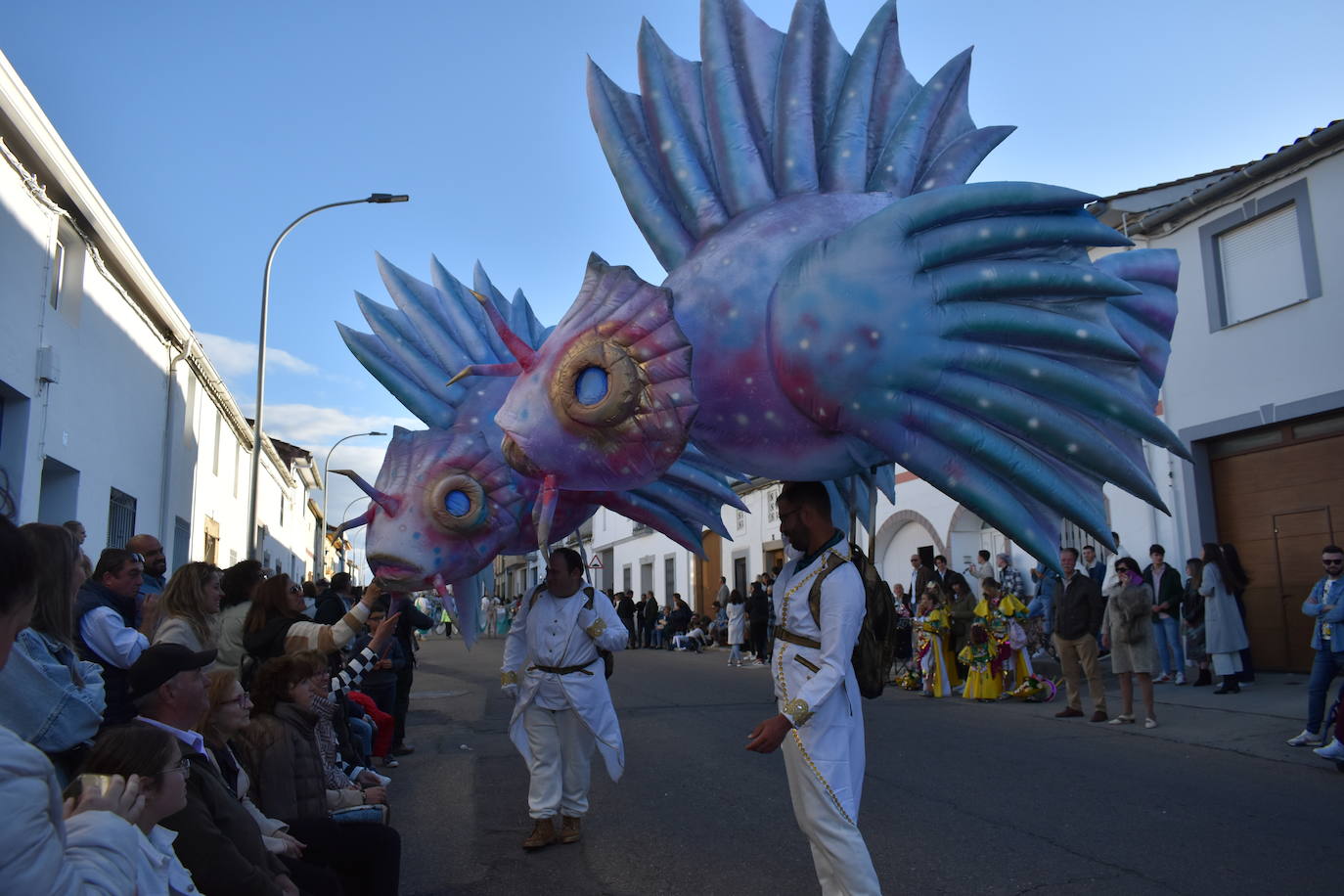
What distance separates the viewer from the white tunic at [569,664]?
568cm

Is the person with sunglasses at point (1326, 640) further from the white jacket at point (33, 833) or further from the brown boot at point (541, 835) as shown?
the white jacket at point (33, 833)

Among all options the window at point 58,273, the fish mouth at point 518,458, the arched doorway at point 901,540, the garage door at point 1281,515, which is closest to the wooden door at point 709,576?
the arched doorway at point 901,540

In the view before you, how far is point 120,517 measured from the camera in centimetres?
1416

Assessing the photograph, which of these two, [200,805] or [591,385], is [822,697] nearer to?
[591,385]

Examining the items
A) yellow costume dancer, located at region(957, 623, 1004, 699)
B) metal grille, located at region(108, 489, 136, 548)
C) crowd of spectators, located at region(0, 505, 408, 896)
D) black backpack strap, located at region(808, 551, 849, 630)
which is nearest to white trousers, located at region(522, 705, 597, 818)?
crowd of spectators, located at region(0, 505, 408, 896)

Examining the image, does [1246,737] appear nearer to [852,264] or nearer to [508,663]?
[508,663]

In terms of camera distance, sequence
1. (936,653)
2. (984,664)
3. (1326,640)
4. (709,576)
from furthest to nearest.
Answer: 1. (709,576)
2. (936,653)
3. (984,664)
4. (1326,640)

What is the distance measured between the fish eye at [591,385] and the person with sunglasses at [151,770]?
6.28 ft

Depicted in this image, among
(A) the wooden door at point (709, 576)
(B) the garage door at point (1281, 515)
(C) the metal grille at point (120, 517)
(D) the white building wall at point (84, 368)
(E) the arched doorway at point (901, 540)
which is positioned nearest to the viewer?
(D) the white building wall at point (84, 368)

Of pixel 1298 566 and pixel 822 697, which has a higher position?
pixel 1298 566

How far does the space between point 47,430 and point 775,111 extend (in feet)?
32.1

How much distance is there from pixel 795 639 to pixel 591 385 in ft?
3.97

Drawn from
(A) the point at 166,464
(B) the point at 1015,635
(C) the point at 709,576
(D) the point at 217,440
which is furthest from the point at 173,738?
(C) the point at 709,576

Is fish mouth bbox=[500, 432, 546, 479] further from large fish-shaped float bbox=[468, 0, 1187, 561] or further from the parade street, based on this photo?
the parade street
